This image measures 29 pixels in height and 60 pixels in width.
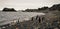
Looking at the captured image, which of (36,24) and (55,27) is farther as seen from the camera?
(36,24)

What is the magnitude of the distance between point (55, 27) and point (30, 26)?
2.32m

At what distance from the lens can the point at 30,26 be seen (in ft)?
43.6

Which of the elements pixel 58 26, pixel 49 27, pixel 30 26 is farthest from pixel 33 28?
pixel 58 26

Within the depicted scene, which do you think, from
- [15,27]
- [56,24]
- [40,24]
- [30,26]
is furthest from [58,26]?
[15,27]

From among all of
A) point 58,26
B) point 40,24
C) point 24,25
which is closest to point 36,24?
point 40,24

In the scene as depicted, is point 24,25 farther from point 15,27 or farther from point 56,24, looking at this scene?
point 56,24

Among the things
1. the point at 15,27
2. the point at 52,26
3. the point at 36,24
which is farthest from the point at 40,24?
the point at 15,27

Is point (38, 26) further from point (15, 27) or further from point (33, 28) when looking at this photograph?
point (15, 27)

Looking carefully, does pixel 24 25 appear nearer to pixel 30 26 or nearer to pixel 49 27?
pixel 30 26

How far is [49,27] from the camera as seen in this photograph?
43.1 feet

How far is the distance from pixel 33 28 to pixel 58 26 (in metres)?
2.38

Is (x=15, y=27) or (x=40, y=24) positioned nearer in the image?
(x=15, y=27)

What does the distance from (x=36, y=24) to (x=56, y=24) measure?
1.95 m

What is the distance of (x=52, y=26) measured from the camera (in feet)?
43.2
